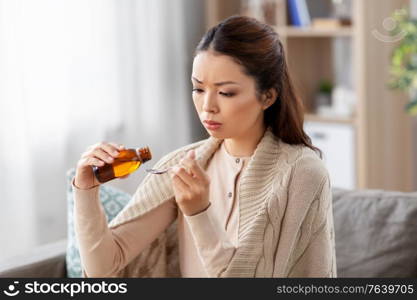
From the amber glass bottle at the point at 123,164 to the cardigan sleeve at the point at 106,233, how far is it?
0.08 meters

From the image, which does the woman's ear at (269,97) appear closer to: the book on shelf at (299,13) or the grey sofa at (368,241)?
the grey sofa at (368,241)

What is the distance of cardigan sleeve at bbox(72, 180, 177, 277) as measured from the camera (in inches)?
73.5

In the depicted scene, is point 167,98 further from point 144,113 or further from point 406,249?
point 406,249

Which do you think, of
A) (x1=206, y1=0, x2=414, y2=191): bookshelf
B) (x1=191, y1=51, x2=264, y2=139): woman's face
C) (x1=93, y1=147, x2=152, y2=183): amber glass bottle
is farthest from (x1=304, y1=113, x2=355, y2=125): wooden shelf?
(x1=93, y1=147, x2=152, y2=183): amber glass bottle

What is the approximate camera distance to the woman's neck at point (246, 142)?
1.94 metres

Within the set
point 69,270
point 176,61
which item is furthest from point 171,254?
point 176,61

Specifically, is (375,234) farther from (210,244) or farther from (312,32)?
(312,32)

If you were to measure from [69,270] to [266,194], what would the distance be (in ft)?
2.35

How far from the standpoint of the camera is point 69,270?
2.34 metres

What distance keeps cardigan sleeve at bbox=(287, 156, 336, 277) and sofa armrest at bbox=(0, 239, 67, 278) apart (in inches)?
29.6

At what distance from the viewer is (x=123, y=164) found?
1777mm

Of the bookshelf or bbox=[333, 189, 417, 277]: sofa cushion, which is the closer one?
bbox=[333, 189, 417, 277]: sofa cushion

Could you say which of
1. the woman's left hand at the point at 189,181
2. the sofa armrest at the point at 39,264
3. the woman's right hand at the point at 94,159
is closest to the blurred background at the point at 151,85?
the sofa armrest at the point at 39,264

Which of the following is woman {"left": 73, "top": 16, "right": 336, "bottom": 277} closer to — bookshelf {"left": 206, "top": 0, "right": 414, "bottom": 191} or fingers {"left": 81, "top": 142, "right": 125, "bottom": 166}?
fingers {"left": 81, "top": 142, "right": 125, "bottom": 166}
